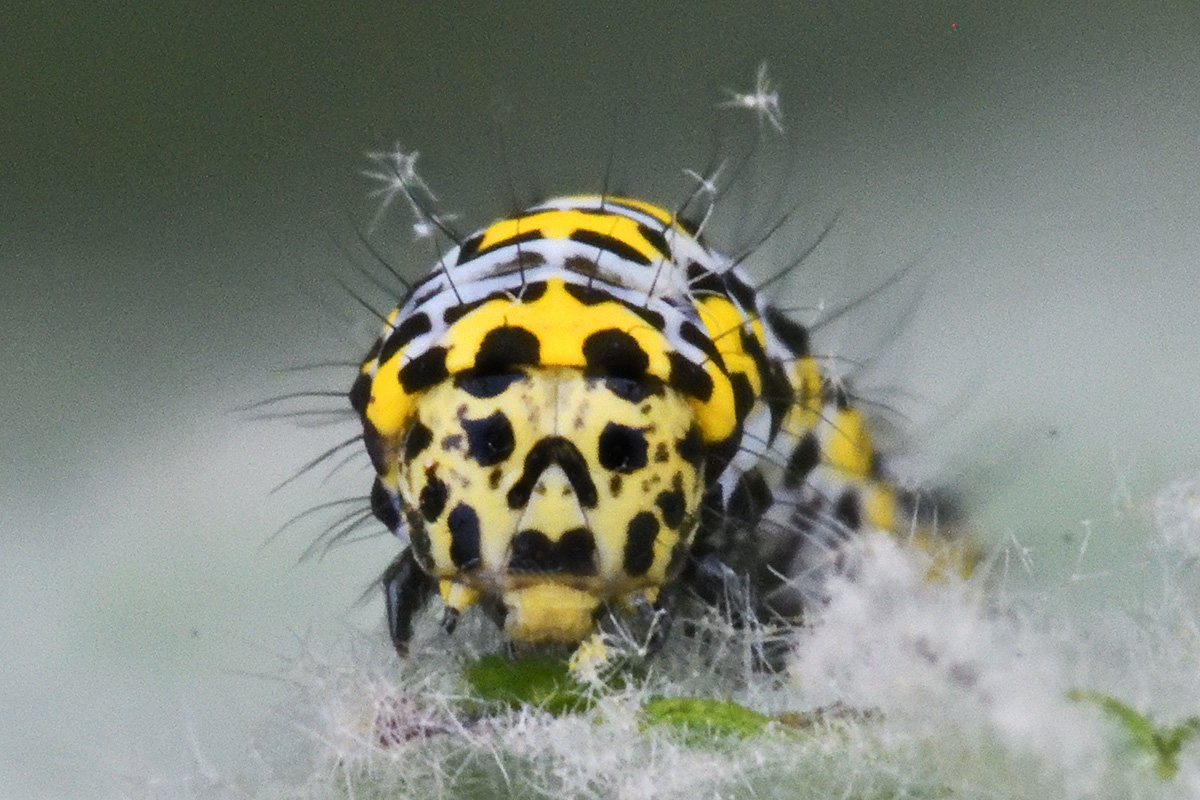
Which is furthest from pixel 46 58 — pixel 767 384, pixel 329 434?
pixel 767 384

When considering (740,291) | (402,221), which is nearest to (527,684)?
(740,291)

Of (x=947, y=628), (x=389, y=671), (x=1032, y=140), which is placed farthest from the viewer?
(x=1032, y=140)

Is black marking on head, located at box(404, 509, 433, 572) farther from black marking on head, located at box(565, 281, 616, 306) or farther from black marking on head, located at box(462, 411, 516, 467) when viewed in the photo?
black marking on head, located at box(565, 281, 616, 306)

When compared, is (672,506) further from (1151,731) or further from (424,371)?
(1151,731)

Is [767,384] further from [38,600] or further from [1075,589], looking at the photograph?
[38,600]

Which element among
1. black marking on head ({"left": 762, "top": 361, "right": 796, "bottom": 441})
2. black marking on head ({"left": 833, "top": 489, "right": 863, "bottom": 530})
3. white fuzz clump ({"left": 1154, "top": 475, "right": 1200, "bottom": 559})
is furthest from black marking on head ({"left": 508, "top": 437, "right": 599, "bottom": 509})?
black marking on head ({"left": 833, "top": 489, "right": 863, "bottom": 530})

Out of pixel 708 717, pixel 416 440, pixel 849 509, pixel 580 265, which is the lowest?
pixel 849 509
